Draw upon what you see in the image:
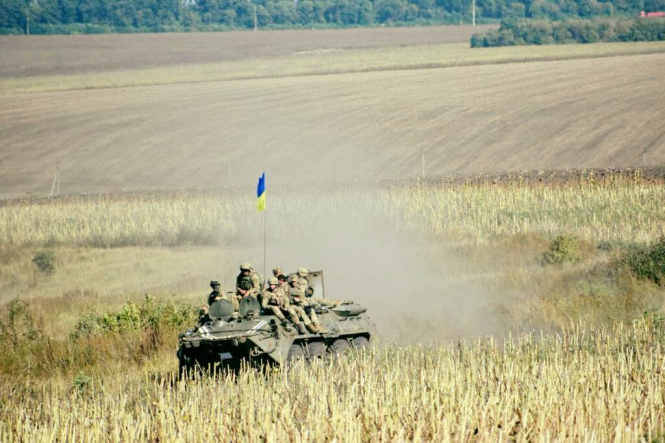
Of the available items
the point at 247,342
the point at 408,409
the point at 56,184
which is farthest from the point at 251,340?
the point at 56,184

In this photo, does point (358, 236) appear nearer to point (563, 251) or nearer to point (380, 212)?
point (380, 212)

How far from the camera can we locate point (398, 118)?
2719 inches

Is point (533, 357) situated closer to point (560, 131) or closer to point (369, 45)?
point (560, 131)

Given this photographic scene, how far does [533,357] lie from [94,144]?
180 ft

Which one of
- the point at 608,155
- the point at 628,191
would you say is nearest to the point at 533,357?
the point at 628,191

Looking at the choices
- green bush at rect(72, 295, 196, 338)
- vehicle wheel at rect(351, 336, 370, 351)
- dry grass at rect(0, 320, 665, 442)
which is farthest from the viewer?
green bush at rect(72, 295, 196, 338)

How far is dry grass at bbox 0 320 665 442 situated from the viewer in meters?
13.0

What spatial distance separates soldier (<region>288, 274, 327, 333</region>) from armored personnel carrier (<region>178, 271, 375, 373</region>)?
153mm

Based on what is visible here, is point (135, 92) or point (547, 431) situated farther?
point (135, 92)

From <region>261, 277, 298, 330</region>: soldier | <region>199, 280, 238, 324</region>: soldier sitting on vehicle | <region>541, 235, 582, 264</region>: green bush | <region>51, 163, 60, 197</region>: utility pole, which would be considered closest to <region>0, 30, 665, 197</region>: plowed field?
<region>51, 163, 60, 197</region>: utility pole

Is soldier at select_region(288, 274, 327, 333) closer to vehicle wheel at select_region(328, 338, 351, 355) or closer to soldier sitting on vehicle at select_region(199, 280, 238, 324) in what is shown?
vehicle wheel at select_region(328, 338, 351, 355)

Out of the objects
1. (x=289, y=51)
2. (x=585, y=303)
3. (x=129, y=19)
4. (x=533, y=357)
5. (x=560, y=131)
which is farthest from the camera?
(x=129, y=19)

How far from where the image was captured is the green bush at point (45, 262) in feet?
120

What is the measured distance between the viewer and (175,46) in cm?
11425
